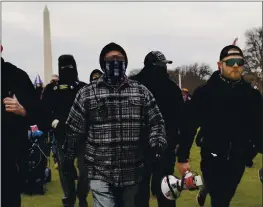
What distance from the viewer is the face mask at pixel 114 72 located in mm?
4836

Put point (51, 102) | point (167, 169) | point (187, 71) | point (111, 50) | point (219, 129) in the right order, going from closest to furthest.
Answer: point (111, 50) → point (219, 129) → point (167, 169) → point (51, 102) → point (187, 71)

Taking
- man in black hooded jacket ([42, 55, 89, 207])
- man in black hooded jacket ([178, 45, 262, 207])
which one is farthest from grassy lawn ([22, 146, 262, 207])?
man in black hooded jacket ([178, 45, 262, 207])

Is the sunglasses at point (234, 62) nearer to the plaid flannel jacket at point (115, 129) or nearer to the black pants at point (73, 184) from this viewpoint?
the plaid flannel jacket at point (115, 129)

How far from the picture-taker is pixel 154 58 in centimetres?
685

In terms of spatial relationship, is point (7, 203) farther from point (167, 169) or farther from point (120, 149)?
point (167, 169)

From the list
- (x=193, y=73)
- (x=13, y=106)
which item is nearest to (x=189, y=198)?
(x=13, y=106)

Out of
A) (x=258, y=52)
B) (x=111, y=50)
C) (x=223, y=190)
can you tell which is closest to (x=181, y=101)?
(x=223, y=190)

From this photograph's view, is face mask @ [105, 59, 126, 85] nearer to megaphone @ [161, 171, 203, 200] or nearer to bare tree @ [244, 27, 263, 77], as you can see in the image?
megaphone @ [161, 171, 203, 200]

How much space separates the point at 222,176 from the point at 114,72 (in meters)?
1.76

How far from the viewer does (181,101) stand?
22.6ft

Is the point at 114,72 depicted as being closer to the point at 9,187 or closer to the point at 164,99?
the point at 9,187

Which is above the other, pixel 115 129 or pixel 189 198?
pixel 115 129

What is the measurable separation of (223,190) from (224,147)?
0.43m

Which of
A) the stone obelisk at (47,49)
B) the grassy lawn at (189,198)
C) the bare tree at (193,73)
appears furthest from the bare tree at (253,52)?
the grassy lawn at (189,198)
